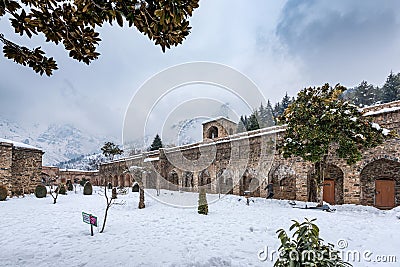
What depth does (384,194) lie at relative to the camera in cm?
1030

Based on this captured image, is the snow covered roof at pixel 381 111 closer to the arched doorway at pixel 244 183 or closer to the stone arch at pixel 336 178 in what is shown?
the stone arch at pixel 336 178

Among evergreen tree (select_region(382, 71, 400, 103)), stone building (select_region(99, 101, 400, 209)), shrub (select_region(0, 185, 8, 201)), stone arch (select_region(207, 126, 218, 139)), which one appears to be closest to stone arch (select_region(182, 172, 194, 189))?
stone building (select_region(99, 101, 400, 209))

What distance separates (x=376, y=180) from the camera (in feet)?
34.5

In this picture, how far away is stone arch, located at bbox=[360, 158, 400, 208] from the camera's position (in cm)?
1009

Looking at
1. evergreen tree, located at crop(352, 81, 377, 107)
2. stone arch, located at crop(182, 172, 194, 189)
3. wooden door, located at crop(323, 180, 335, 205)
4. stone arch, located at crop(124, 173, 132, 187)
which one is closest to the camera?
wooden door, located at crop(323, 180, 335, 205)

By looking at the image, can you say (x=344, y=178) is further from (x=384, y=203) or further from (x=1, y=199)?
(x=1, y=199)

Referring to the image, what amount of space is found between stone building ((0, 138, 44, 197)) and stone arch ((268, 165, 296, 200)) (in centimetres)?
1808

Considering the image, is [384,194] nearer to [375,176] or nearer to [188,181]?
[375,176]

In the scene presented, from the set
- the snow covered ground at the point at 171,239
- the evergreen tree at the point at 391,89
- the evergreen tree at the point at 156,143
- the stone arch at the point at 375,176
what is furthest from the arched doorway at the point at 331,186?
the evergreen tree at the point at 156,143

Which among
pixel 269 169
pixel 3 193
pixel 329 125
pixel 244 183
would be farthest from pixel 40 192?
pixel 329 125

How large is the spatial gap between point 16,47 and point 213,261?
4.54 meters

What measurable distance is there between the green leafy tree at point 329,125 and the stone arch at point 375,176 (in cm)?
204

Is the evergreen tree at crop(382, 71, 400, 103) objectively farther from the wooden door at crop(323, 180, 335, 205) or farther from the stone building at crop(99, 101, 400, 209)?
the wooden door at crop(323, 180, 335, 205)

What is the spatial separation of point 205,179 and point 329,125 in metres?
12.0
